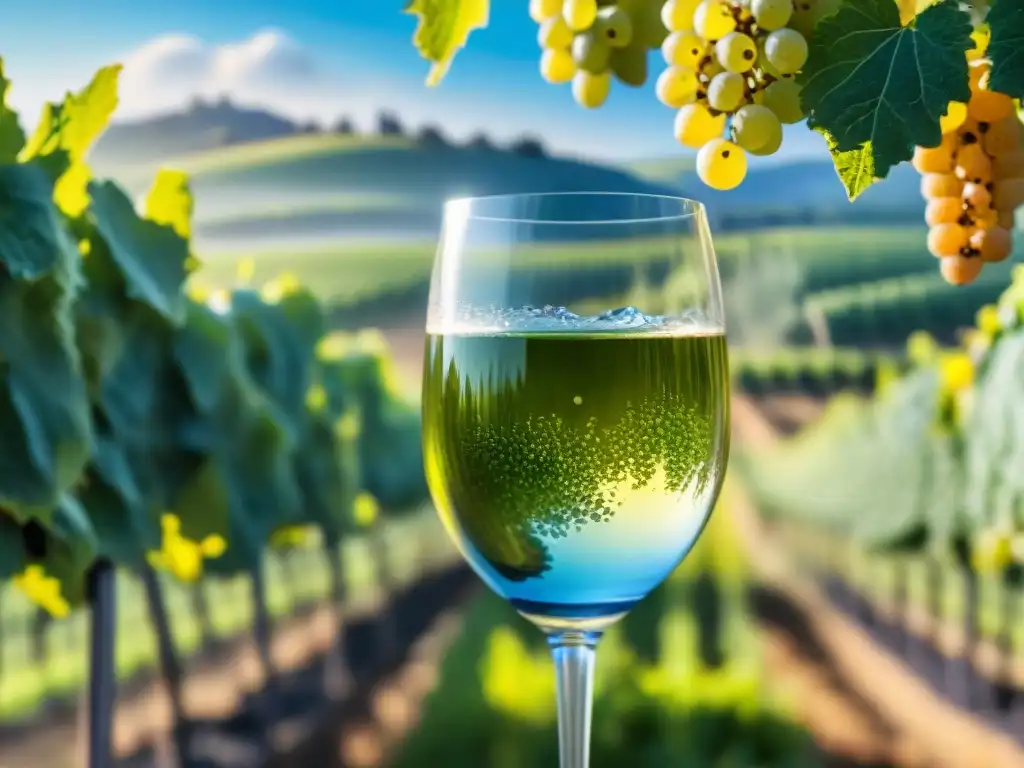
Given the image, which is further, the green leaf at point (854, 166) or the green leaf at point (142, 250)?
the green leaf at point (142, 250)

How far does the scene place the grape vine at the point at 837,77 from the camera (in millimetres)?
273

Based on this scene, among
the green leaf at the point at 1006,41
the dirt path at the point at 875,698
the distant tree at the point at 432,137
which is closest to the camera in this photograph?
the green leaf at the point at 1006,41

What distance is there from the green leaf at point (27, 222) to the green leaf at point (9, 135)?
→ 19 millimetres

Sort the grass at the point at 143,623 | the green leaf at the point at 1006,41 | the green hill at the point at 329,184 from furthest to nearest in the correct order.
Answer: the green hill at the point at 329,184 < the grass at the point at 143,623 < the green leaf at the point at 1006,41

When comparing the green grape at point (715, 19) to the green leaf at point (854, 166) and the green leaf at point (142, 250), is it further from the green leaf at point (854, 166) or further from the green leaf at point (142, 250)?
the green leaf at point (142, 250)

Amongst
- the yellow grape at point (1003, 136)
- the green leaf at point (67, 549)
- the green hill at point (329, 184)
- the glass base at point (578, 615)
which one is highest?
the green hill at point (329, 184)

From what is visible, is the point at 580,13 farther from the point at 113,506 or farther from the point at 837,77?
the point at 113,506

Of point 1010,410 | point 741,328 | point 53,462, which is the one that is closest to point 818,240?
point 741,328

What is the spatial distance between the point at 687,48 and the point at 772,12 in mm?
43

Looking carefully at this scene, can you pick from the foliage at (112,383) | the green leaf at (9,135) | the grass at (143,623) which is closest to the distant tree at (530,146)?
the grass at (143,623)

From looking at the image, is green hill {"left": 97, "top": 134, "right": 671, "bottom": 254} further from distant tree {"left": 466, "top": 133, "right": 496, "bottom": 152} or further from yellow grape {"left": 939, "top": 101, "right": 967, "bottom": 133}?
yellow grape {"left": 939, "top": 101, "right": 967, "bottom": 133}

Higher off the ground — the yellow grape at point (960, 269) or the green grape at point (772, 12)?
the green grape at point (772, 12)

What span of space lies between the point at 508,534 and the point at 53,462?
674 millimetres

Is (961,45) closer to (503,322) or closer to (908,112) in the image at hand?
(908,112)
